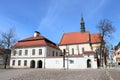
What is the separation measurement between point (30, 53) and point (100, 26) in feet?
73.4

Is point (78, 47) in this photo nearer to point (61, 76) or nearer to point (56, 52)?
point (56, 52)

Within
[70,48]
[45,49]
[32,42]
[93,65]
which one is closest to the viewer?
[93,65]

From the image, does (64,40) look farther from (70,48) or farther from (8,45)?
(8,45)

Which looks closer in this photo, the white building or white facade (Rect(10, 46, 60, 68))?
white facade (Rect(10, 46, 60, 68))

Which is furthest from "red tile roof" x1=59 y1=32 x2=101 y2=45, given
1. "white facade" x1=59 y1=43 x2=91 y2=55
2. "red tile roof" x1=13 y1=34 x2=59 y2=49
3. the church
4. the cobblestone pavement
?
the cobblestone pavement

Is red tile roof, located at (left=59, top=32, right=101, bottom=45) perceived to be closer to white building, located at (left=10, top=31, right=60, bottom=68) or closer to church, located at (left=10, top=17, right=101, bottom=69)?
church, located at (left=10, top=17, right=101, bottom=69)

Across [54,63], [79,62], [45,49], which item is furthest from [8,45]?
[79,62]

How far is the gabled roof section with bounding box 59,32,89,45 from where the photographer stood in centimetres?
5352

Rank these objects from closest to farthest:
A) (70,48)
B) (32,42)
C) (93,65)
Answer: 1. (93,65)
2. (32,42)
3. (70,48)

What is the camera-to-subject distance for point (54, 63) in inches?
1540

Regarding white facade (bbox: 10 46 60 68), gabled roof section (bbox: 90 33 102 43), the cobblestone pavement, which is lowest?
the cobblestone pavement

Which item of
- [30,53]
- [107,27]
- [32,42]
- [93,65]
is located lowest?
[93,65]

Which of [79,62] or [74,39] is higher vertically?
[74,39]

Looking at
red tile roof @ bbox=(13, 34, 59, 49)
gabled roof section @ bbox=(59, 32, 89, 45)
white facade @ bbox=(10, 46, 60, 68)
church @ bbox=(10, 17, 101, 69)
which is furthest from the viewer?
gabled roof section @ bbox=(59, 32, 89, 45)
